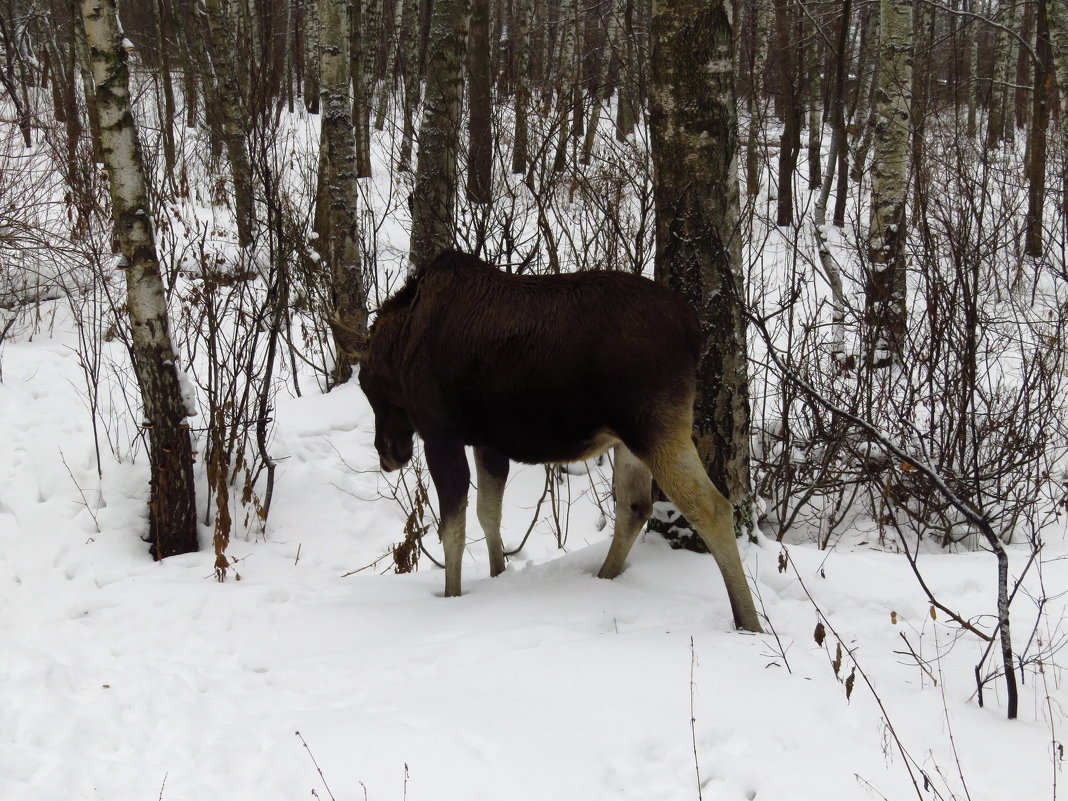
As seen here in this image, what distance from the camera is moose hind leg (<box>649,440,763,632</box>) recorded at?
3592 mm

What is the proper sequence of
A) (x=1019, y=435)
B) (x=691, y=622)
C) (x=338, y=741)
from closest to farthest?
(x=338, y=741)
(x=691, y=622)
(x=1019, y=435)

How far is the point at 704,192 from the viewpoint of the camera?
4.12 m

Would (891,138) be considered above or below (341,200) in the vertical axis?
above

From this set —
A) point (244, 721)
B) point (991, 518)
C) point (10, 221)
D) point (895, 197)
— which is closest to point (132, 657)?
point (244, 721)

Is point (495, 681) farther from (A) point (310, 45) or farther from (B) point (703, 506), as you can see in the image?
(A) point (310, 45)

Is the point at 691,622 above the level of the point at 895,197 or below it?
below

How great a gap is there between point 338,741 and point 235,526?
3.39m

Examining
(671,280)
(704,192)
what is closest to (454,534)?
(671,280)

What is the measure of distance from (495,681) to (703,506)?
1121 mm

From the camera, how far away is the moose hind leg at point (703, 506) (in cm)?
359

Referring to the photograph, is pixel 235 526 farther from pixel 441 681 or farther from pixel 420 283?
pixel 441 681

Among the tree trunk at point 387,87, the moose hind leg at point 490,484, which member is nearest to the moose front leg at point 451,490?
the moose hind leg at point 490,484

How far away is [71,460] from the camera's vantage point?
6020 mm

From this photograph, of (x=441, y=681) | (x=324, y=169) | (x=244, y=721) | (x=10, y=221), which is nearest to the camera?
(x=244, y=721)
